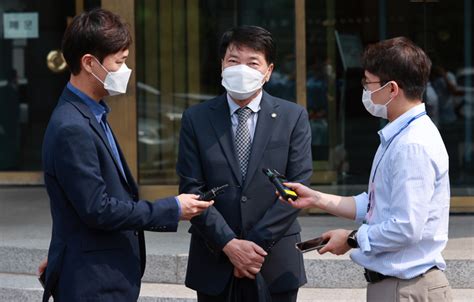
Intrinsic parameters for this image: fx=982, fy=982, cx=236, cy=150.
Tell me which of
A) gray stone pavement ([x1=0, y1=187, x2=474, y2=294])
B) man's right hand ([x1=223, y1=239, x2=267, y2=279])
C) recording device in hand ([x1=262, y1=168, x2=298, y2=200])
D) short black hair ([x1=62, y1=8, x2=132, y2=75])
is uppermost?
short black hair ([x1=62, y1=8, x2=132, y2=75])

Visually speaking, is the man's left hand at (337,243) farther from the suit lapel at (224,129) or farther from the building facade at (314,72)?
the building facade at (314,72)

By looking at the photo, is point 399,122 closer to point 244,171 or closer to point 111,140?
point 244,171

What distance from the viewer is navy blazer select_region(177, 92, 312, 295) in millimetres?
4570

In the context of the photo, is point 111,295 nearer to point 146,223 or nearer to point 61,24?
point 146,223

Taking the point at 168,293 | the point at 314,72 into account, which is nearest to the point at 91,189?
the point at 168,293

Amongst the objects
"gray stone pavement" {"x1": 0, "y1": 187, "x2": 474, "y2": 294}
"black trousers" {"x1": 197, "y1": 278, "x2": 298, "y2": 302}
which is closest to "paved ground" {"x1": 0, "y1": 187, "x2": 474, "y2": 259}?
"gray stone pavement" {"x1": 0, "y1": 187, "x2": 474, "y2": 294}

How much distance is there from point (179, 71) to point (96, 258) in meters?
4.99

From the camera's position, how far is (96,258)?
3.88 metres

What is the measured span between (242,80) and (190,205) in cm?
84

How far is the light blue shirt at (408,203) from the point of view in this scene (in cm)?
370

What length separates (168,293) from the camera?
21.5 feet

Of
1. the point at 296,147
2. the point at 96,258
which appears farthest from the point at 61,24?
the point at 96,258

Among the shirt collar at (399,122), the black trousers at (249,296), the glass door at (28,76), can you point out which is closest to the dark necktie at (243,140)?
the black trousers at (249,296)

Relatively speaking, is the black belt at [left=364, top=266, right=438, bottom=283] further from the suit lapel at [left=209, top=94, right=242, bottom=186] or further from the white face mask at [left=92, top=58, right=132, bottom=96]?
the white face mask at [left=92, top=58, right=132, bottom=96]
